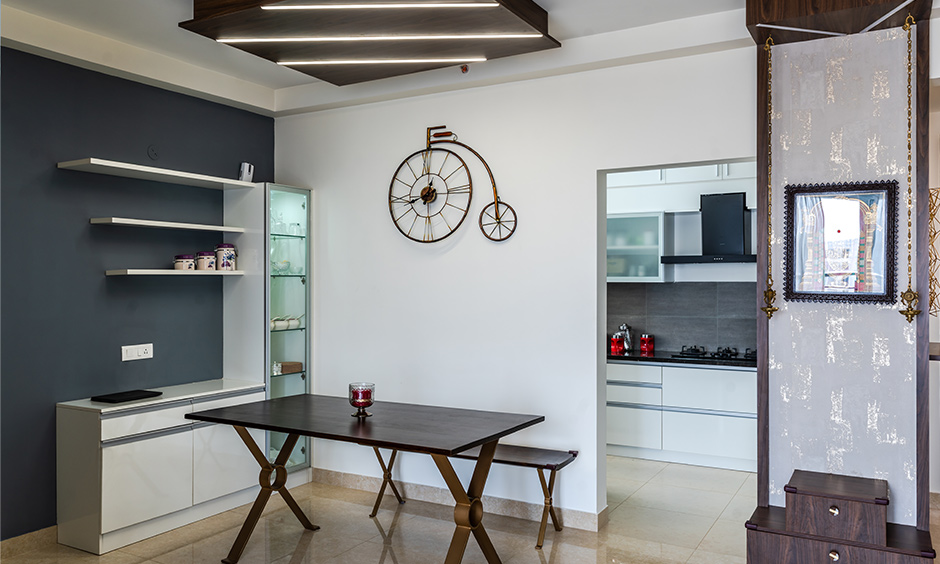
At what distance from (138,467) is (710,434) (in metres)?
4.06

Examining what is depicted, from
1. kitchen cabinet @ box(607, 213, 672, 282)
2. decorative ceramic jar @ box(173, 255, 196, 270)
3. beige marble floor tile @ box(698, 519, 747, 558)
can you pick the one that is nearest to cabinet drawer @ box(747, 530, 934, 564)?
beige marble floor tile @ box(698, 519, 747, 558)

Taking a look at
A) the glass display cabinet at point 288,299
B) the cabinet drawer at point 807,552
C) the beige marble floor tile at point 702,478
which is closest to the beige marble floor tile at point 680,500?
the beige marble floor tile at point 702,478

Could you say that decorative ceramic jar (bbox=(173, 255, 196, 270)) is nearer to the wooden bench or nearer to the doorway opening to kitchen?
the wooden bench

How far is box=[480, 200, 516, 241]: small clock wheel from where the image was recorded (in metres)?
4.54

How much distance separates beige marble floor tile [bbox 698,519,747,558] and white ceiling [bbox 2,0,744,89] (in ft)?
9.54

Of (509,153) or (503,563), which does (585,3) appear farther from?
(503,563)

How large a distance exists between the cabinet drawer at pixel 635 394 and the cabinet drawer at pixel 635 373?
0.06 meters

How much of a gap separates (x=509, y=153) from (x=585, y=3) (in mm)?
1135

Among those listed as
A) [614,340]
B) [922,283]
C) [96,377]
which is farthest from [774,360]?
[96,377]

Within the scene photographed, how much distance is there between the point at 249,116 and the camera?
533 cm

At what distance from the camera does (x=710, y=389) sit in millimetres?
5531

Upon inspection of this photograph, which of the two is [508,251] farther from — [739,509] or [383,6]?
[739,509]

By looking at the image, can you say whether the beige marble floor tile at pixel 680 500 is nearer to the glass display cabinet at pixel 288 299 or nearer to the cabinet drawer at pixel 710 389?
the cabinet drawer at pixel 710 389

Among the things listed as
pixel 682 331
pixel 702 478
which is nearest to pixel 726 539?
pixel 702 478
